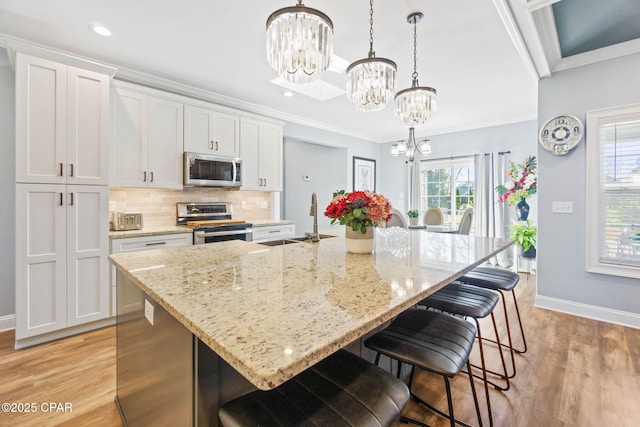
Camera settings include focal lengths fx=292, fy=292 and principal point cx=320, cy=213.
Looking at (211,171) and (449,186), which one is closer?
(211,171)

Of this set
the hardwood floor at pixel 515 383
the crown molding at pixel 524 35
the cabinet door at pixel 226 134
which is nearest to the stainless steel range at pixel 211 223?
the cabinet door at pixel 226 134

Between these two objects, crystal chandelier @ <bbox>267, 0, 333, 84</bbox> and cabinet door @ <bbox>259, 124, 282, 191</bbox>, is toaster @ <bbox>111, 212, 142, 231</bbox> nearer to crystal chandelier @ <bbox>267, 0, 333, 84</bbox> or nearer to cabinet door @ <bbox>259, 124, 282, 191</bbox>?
cabinet door @ <bbox>259, 124, 282, 191</bbox>

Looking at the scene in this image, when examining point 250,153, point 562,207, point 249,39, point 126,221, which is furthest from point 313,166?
point 562,207

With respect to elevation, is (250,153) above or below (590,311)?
above

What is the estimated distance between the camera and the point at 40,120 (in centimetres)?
Answer: 242

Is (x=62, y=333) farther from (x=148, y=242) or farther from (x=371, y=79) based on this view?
(x=371, y=79)

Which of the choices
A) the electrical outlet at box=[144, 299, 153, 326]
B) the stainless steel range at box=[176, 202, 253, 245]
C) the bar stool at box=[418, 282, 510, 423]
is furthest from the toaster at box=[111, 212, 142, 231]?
the bar stool at box=[418, 282, 510, 423]

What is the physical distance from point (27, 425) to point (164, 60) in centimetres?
298

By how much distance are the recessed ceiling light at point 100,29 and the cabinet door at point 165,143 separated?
0.73 metres

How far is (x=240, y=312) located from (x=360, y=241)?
961 millimetres

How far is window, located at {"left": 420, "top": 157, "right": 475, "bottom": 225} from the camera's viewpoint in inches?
219

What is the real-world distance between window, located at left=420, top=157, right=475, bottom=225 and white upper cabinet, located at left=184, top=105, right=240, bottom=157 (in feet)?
13.0

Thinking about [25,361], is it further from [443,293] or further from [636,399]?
[636,399]

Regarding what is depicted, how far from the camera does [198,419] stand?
2.85 feet
